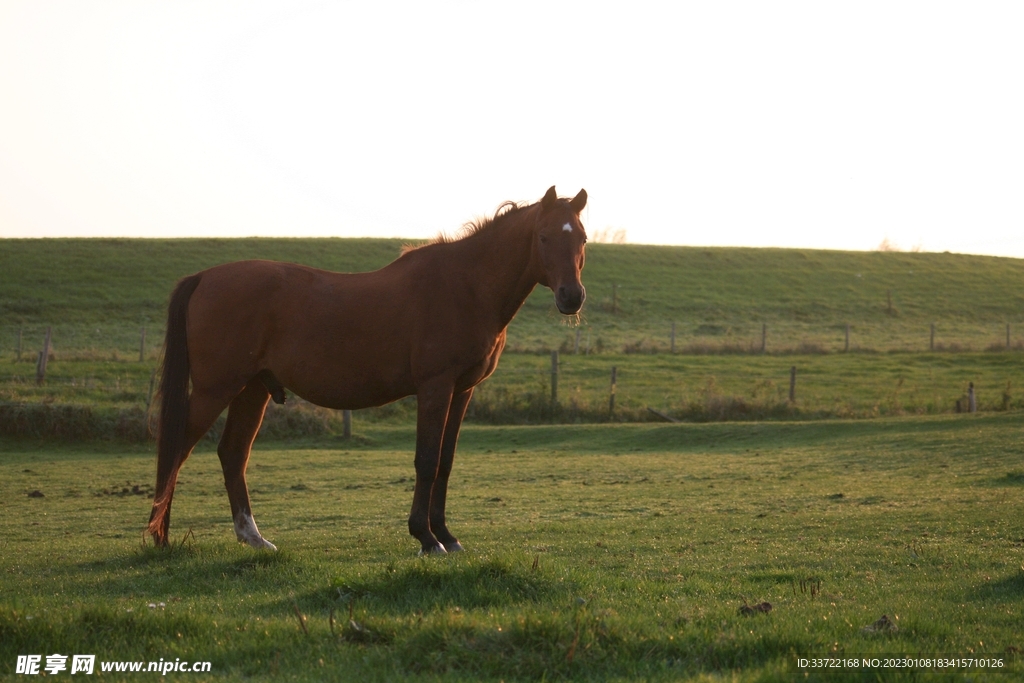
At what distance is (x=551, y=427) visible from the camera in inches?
877

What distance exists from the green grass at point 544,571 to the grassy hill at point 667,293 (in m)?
22.6

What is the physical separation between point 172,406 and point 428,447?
2.34m

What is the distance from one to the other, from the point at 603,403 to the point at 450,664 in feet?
68.8

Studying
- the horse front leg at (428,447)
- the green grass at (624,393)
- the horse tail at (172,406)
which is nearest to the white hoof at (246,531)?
the horse tail at (172,406)

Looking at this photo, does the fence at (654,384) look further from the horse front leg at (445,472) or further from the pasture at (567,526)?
the horse front leg at (445,472)

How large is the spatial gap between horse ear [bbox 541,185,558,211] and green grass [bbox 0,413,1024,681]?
9.45 ft

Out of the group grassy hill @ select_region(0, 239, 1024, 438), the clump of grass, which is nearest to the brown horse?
grassy hill @ select_region(0, 239, 1024, 438)

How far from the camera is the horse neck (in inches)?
309

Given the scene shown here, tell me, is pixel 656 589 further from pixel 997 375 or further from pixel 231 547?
pixel 997 375

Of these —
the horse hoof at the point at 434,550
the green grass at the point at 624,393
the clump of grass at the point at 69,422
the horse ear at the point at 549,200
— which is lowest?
the clump of grass at the point at 69,422

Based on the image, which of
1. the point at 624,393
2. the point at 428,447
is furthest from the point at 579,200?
the point at 624,393

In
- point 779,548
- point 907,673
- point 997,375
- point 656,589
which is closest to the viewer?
point 907,673

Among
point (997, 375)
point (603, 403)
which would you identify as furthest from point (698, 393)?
point (997, 375)

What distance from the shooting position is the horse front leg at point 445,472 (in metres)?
7.97
